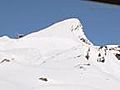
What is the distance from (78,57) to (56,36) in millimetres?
16815

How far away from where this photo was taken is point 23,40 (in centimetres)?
19100

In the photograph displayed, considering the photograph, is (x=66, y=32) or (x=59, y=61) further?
(x=66, y=32)

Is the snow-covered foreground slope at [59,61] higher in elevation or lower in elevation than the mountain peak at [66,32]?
lower

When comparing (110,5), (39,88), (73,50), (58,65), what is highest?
(73,50)

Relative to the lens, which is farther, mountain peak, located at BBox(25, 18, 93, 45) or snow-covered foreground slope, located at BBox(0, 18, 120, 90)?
mountain peak, located at BBox(25, 18, 93, 45)

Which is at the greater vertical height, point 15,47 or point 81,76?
point 15,47

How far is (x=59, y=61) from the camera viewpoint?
172 metres

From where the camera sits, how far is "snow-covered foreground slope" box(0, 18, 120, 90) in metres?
127

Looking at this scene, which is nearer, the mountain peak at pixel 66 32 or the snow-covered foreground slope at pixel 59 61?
the snow-covered foreground slope at pixel 59 61

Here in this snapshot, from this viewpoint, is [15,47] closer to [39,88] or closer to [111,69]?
[111,69]

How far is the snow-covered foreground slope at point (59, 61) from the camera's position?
127m

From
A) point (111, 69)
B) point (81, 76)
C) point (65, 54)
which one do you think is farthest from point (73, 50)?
point (81, 76)

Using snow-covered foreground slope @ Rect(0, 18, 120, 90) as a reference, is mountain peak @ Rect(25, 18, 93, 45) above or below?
above

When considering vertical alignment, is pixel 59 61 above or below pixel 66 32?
below
